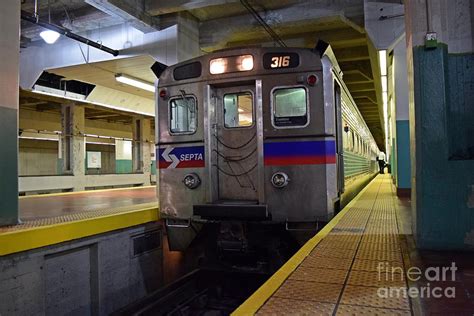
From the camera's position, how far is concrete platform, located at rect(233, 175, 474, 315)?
2023 millimetres

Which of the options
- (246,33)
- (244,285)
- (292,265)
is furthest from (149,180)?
(292,265)

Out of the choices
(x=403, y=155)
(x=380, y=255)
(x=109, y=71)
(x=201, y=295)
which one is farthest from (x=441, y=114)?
(x=109, y=71)

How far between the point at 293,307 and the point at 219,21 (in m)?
8.42

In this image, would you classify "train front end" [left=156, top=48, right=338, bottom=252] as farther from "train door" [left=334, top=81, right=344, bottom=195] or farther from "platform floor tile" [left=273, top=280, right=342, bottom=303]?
"platform floor tile" [left=273, top=280, right=342, bottom=303]

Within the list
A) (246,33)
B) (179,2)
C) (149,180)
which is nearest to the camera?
(179,2)

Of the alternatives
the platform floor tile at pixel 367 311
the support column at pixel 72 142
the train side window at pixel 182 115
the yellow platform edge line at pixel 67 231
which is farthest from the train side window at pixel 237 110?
the support column at pixel 72 142

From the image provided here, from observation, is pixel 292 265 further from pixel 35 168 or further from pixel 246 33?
pixel 35 168

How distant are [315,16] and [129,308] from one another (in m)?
6.91

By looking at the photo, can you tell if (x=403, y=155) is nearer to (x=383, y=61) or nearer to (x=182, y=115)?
(x=383, y=61)

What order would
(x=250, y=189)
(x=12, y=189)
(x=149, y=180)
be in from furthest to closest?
1. (x=149, y=180)
2. (x=250, y=189)
3. (x=12, y=189)

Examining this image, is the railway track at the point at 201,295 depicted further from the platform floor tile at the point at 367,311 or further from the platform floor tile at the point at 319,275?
the platform floor tile at the point at 367,311

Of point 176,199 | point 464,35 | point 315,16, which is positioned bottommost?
point 176,199

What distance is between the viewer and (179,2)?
25.4ft

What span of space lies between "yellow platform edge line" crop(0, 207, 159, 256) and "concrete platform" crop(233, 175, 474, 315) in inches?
101
